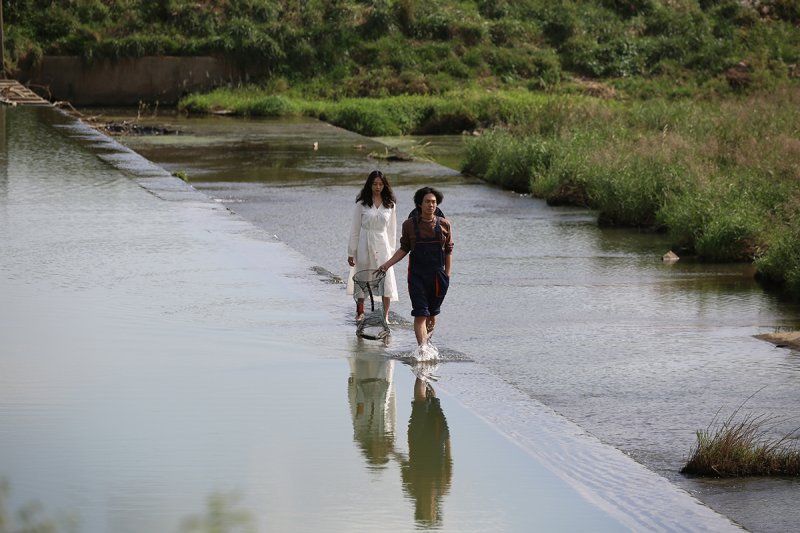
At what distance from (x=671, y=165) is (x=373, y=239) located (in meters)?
9.28

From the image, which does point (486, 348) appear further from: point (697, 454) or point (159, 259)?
point (159, 259)

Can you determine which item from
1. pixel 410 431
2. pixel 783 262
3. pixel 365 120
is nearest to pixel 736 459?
pixel 410 431

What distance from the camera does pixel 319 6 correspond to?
4428 centimetres

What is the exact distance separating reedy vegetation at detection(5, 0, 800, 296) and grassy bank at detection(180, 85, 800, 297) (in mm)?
137

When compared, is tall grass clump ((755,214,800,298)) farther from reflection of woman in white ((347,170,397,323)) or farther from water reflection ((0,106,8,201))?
water reflection ((0,106,8,201))

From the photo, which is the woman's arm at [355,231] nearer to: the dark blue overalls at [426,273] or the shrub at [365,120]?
the dark blue overalls at [426,273]

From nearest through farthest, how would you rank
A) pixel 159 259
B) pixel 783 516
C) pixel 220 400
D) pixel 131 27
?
pixel 783 516 → pixel 220 400 → pixel 159 259 → pixel 131 27

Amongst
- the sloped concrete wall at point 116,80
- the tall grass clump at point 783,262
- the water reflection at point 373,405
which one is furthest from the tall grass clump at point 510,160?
the sloped concrete wall at point 116,80

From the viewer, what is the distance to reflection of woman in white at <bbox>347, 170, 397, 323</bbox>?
10195 millimetres

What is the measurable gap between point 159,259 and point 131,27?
30736 millimetres

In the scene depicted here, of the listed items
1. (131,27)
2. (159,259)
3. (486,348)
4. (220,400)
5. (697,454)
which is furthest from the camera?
(131,27)

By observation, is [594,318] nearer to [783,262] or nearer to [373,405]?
[783,262]

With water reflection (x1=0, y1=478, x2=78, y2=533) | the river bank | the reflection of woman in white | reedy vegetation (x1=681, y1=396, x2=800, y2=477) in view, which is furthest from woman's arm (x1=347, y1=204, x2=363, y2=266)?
water reflection (x1=0, y1=478, x2=78, y2=533)

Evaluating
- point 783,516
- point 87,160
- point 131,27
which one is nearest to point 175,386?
point 783,516
